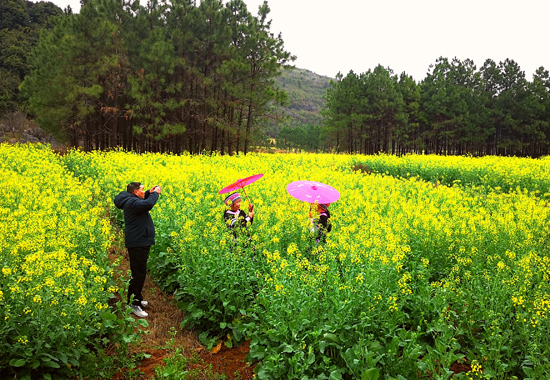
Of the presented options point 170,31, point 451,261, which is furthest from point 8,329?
point 170,31

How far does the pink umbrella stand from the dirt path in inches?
115

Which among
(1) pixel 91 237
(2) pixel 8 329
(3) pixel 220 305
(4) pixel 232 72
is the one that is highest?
(4) pixel 232 72

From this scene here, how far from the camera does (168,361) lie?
4.54 m

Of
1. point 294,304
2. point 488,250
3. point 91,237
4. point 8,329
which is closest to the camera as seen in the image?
point 8,329

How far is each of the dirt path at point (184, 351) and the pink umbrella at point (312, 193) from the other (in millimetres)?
2916

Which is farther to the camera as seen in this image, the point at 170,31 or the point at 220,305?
the point at 170,31

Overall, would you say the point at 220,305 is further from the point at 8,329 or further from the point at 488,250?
the point at 488,250

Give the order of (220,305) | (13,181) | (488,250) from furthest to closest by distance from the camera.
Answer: (13,181)
(488,250)
(220,305)

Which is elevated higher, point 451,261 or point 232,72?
point 232,72

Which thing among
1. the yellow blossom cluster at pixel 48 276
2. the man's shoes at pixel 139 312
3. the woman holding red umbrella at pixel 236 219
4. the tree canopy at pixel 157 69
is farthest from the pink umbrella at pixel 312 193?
the tree canopy at pixel 157 69

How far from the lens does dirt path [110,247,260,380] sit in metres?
4.68

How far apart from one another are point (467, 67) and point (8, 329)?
7175 cm

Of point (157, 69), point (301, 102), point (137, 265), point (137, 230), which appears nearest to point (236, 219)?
point (137, 230)

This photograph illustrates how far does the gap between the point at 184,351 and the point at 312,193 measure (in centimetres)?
367
